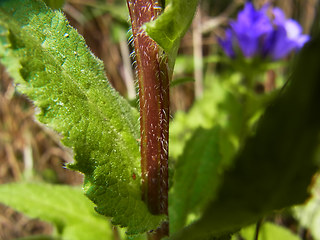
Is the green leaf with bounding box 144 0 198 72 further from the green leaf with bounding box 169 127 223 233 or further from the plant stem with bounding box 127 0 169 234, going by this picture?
the green leaf with bounding box 169 127 223 233

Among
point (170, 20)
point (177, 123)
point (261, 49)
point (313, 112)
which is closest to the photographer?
point (313, 112)

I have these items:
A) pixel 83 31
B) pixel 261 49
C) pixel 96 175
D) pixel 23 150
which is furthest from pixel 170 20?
pixel 83 31

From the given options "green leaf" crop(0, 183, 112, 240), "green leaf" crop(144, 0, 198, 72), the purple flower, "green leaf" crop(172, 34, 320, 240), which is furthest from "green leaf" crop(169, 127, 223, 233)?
the purple flower

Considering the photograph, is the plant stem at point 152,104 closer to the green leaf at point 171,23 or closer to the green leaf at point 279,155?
the green leaf at point 171,23

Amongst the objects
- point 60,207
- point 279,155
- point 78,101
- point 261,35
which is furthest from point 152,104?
point 261,35

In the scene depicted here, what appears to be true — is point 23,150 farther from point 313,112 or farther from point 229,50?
point 313,112
